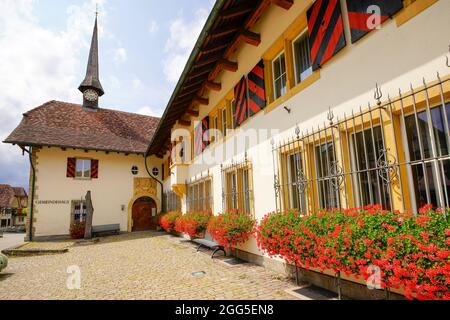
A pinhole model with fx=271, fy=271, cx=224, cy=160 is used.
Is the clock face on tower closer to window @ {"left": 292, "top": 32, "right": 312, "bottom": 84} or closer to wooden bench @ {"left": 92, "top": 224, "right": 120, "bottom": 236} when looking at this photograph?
wooden bench @ {"left": 92, "top": 224, "right": 120, "bottom": 236}

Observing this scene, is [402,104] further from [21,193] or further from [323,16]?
[21,193]

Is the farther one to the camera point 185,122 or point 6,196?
point 6,196

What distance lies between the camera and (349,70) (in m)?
4.10

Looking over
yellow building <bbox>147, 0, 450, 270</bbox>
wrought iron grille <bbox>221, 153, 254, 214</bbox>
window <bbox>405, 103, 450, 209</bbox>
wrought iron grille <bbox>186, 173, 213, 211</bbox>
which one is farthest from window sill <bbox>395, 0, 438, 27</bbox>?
wrought iron grille <bbox>186, 173, 213, 211</bbox>

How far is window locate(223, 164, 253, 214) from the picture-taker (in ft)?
23.1

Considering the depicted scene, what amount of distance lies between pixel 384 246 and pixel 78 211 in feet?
56.7

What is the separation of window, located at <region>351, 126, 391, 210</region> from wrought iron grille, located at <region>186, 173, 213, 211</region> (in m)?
5.90

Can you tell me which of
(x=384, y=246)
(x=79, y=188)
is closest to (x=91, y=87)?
(x=79, y=188)

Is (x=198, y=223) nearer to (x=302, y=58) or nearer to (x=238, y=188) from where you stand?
(x=238, y=188)

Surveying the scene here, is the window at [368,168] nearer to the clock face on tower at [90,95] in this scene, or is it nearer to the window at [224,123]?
the window at [224,123]

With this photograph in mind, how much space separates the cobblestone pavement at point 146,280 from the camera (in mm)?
4560

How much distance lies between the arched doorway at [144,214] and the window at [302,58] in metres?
15.3
